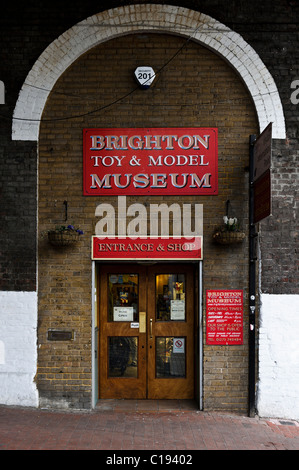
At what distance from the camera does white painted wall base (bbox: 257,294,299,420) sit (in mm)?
6535

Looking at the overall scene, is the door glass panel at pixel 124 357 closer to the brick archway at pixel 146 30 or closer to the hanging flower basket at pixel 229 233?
the hanging flower basket at pixel 229 233

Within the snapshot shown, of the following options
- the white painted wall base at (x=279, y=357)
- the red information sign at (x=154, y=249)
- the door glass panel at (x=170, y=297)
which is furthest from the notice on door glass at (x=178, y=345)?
the red information sign at (x=154, y=249)

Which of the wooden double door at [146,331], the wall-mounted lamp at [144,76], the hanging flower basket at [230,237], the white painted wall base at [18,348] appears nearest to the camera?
the hanging flower basket at [230,237]

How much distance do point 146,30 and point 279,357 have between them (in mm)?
5572

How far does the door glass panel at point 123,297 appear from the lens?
7148 millimetres

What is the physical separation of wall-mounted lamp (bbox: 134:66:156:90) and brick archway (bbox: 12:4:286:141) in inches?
25.2

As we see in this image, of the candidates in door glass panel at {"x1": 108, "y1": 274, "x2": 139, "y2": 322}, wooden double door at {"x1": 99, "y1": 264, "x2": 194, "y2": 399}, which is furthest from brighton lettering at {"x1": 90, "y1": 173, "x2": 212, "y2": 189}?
door glass panel at {"x1": 108, "y1": 274, "x2": 139, "y2": 322}

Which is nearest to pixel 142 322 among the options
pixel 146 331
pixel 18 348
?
pixel 146 331

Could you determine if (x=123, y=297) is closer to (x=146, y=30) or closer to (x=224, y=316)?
(x=224, y=316)

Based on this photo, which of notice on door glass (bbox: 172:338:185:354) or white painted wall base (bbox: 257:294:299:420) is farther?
notice on door glass (bbox: 172:338:185:354)

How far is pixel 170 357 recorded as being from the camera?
714 centimetres

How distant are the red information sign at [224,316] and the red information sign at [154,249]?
2.32 ft

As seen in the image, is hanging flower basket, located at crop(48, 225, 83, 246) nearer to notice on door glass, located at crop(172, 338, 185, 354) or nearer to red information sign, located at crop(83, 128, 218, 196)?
Answer: red information sign, located at crop(83, 128, 218, 196)

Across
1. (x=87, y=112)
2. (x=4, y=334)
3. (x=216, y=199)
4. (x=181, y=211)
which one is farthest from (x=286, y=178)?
(x=4, y=334)
